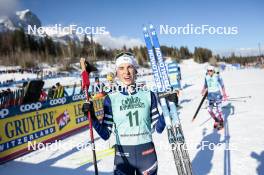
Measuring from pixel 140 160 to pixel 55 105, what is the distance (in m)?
7.37

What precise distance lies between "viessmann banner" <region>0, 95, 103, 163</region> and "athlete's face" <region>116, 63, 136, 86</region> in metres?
5.80

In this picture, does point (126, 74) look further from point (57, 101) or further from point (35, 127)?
point (57, 101)

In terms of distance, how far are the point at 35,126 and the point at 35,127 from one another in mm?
32

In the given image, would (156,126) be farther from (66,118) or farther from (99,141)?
(66,118)

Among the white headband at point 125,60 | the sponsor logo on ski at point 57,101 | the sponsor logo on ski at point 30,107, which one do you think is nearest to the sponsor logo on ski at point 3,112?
the sponsor logo on ski at point 30,107

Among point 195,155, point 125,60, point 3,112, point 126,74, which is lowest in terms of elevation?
point 195,155

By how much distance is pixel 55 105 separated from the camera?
9953 millimetres

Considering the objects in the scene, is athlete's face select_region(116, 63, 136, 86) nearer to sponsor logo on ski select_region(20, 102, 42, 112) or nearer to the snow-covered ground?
the snow-covered ground

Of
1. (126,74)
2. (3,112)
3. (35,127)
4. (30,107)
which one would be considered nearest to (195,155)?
(126,74)

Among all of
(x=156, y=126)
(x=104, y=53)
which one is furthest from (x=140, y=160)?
(x=104, y=53)

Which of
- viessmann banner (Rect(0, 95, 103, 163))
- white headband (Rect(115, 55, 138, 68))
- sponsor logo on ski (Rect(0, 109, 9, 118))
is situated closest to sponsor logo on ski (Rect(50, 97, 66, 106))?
viessmann banner (Rect(0, 95, 103, 163))

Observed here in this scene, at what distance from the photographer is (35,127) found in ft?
28.9

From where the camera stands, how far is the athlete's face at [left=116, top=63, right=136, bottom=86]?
3.21 meters

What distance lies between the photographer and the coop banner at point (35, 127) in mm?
7777
